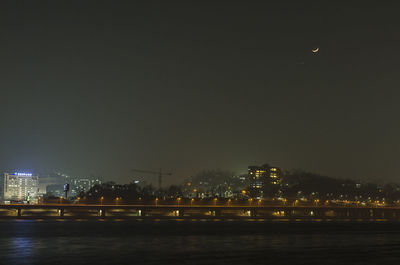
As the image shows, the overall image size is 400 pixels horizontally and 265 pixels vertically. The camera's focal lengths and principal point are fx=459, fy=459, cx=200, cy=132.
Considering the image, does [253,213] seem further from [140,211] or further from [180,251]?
[180,251]

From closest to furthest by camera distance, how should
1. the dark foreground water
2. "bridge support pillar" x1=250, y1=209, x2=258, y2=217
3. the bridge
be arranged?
→ the dark foreground water → the bridge → "bridge support pillar" x1=250, y1=209, x2=258, y2=217

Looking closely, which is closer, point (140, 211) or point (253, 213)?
point (140, 211)

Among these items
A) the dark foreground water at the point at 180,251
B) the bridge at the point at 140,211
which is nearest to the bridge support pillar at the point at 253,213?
the bridge at the point at 140,211

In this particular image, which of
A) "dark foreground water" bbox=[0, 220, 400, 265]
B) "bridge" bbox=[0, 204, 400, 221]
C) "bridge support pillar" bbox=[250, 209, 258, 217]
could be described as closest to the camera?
"dark foreground water" bbox=[0, 220, 400, 265]

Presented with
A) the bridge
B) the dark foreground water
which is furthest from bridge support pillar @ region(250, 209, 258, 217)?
the dark foreground water

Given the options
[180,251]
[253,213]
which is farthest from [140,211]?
[180,251]

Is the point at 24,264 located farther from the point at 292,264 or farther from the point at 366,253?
the point at 366,253

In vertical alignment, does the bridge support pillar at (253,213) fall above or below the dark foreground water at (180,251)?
below

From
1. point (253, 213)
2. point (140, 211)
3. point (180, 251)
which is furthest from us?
point (253, 213)

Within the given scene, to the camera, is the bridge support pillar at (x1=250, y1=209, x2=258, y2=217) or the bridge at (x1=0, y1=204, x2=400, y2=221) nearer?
the bridge at (x1=0, y1=204, x2=400, y2=221)

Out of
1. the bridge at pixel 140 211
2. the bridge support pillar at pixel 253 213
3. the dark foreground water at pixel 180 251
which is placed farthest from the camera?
the bridge support pillar at pixel 253 213

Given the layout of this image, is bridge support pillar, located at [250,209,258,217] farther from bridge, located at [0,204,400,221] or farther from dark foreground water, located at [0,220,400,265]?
dark foreground water, located at [0,220,400,265]

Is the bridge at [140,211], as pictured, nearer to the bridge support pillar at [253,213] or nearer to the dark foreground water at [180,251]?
the bridge support pillar at [253,213]
